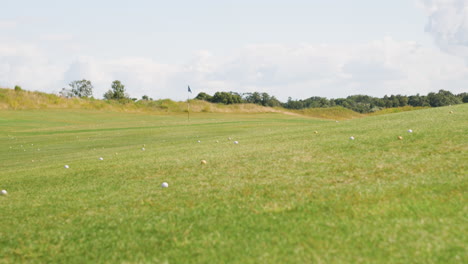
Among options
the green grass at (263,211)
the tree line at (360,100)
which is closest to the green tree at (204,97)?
the tree line at (360,100)

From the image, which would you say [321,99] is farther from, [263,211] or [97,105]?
[263,211]

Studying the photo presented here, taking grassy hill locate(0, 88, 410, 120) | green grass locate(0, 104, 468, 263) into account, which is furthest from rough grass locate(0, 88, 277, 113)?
green grass locate(0, 104, 468, 263)

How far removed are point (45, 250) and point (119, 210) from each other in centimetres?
122

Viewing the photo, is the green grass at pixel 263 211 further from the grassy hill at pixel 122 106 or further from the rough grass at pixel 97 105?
the grassy hill at pixel 122 106

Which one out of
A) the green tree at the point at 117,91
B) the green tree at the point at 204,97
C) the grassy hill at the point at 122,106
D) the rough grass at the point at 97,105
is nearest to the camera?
the rough grass at the point at 97,105

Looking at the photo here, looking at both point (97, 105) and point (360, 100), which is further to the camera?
point (360, 100)

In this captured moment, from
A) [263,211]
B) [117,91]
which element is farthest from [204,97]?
[263,211]

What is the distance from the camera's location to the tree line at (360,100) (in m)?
84.1

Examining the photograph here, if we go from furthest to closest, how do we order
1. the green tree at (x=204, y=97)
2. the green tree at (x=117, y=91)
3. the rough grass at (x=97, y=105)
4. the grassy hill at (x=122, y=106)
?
1. the green tree at (x=204, y=97)
2. the green tree at (x=117, y=91)
3. the grassy hill at (x=122, y=106)
4. the rough grass at (x=97, y=105)

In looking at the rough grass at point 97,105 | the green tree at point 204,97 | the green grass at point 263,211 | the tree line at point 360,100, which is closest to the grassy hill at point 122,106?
the rough grass at point 97,105

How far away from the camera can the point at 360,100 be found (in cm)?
12825

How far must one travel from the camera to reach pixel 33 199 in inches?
270

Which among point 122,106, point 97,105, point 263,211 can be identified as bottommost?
point 122,106

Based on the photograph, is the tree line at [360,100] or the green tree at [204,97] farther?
the green tree at [204,97]
